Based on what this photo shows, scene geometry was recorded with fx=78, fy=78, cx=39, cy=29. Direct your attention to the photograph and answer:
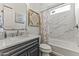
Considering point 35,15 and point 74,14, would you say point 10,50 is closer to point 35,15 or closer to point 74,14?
point 35,15

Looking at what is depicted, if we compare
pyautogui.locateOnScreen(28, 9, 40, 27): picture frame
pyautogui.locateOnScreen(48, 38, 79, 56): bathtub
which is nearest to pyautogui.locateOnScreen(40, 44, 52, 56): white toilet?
pyautogui.locateOnScreen(48, 38, 79, 56): bathtub

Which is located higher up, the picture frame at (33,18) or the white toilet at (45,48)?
the picture frame at (33,18)

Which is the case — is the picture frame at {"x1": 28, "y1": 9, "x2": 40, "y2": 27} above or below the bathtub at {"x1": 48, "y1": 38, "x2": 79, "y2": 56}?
above

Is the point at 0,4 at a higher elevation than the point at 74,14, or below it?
higher

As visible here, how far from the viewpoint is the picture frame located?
139 cm

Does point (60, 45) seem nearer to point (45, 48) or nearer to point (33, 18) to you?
point (45, 48)

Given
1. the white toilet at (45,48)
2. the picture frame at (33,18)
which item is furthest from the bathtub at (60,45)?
the picture frame at (33,18)

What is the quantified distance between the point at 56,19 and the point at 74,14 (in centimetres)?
33

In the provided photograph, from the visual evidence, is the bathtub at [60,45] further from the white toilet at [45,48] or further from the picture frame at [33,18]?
the picture frame at [33,18]

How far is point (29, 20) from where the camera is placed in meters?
1.52

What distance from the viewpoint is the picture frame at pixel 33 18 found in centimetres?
139

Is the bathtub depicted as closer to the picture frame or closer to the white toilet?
the white toilet

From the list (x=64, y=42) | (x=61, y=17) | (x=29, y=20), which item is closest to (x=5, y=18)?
(x=29, y=20)

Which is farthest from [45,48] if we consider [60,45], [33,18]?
[33,18]
